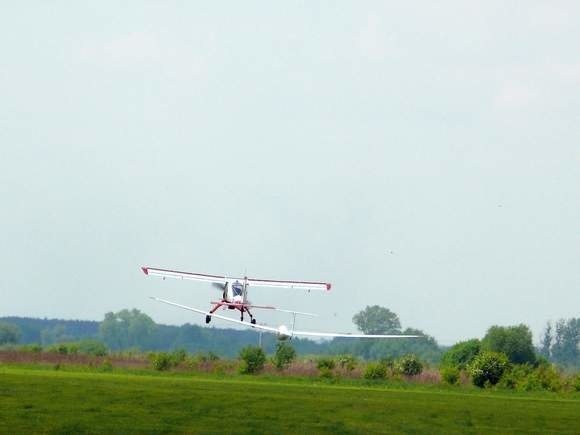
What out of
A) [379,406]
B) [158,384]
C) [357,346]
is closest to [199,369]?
[158,384]

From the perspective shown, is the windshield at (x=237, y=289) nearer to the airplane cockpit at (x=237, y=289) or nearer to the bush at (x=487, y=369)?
the airplane cockpit at (x=237, y=289)

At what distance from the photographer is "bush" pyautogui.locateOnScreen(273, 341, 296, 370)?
7600 cm

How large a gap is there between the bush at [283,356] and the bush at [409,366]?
21.6ft

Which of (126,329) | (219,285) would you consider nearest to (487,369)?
(219,285)

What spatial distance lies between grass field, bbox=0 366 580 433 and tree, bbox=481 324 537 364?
49.8 m

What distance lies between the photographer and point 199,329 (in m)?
135

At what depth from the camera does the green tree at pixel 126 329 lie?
440ft

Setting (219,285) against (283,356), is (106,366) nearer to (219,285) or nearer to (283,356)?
(283,356)

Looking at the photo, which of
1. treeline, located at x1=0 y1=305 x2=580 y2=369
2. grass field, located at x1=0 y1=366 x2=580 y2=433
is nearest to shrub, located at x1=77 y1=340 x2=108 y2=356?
treeline, located at x1=0 y1=305 x2=580 y2=369

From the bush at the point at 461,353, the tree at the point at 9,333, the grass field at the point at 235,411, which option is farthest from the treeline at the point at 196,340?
the grass field at the point at 235,411

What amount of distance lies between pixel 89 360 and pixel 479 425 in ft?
137

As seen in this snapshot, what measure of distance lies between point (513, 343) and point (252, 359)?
33166 mm

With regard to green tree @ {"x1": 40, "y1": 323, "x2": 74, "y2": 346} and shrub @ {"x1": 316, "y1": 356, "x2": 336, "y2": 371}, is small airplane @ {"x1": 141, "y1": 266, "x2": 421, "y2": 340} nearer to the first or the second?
shrub @ {"x1": 316, "y1": 356, "x2": 336, "y2": 371}

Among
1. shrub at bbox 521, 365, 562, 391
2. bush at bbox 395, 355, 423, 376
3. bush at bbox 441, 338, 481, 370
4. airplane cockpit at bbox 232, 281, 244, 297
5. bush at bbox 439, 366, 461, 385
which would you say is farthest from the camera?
bush at bbox 441, 338, 481, 370
